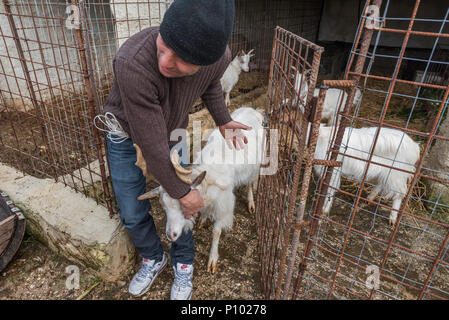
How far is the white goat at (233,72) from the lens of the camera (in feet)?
22.5

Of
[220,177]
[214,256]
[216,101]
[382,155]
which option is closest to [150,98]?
[216,101]

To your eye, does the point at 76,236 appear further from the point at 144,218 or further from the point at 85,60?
the point at 85,60

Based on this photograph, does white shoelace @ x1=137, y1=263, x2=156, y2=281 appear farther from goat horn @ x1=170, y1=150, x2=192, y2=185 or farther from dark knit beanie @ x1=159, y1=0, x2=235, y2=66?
dark knit beanie @ x1=159, y1=0, x2=235, y2=66

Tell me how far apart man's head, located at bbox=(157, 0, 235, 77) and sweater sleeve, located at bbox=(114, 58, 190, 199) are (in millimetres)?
249

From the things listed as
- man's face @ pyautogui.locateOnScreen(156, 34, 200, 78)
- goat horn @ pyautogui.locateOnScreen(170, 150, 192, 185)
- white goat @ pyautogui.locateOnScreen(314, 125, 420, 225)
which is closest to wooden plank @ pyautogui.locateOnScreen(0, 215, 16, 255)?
goat horn @ pyautogui.locateOnScreen(170, 150, 192, 185)

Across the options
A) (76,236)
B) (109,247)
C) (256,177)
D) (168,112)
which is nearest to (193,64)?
(168,112)

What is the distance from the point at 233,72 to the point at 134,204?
17.7 ft

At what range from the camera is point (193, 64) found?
1471 mm

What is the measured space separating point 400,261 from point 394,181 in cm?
103

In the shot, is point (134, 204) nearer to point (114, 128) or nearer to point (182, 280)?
point (114, 128)

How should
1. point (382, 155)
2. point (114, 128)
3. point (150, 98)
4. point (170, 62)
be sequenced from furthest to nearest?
point (382, 155)
point (114, 128)
point (150, 98)
point (170, 62)

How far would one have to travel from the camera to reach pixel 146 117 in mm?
1641

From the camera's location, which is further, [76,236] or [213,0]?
[76,236]

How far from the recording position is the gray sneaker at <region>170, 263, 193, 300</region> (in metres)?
2.55
